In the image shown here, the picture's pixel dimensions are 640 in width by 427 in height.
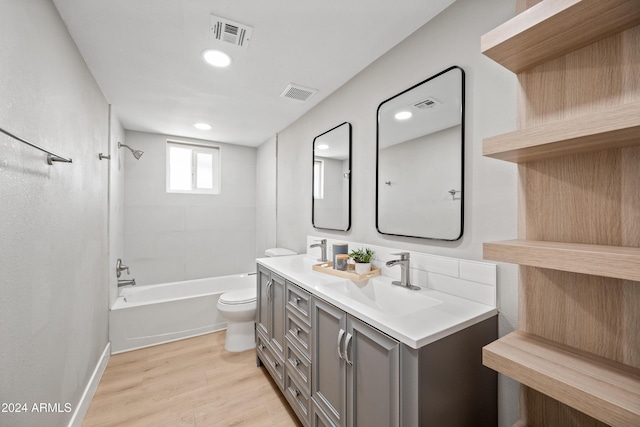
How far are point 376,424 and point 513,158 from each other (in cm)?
113

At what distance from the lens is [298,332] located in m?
1.64

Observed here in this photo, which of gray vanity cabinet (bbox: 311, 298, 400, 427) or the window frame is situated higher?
the window frame

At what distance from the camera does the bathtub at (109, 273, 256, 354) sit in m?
2.65

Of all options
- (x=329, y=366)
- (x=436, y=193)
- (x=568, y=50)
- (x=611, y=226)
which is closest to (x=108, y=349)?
(x=329, y=366)

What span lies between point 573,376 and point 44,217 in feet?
6.97

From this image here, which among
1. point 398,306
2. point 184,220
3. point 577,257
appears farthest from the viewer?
point 184,220

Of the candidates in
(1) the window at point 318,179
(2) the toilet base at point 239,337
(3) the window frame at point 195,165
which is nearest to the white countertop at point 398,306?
(1) the window at point 318,179

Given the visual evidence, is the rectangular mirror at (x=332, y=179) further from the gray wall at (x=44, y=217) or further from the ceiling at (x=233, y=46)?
the gray wall at (x=44, y=217)

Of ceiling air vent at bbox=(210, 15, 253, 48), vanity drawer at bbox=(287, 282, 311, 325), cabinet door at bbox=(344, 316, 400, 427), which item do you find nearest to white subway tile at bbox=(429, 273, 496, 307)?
cabinet door at bbox=(344, 316, 400, 427)

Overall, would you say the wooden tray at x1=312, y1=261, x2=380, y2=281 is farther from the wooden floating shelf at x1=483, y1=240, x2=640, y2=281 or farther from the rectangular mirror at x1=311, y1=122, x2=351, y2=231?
the wooden floating shelf at x1=483, y1=240, x2=640, y2=281

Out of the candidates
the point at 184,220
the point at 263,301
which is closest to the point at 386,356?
the point at 263,301

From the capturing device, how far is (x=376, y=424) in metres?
1.04

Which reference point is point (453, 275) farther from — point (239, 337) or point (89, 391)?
point (89, 391)

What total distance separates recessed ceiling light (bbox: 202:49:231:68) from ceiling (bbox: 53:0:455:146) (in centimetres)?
4
